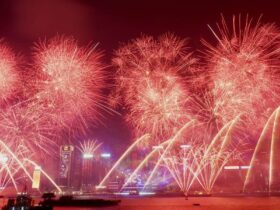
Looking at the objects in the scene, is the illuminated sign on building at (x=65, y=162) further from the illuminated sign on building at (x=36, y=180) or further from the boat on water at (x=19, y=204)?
the boat on water at (x=19, y=204)

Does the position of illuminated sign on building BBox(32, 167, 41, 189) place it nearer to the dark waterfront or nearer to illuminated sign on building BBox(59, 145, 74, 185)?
the dark waterfront

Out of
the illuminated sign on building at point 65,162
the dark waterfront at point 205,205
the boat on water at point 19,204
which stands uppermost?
the illuminated sign on building at point 65,162

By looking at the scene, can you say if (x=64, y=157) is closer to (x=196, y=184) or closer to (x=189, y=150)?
(x=196, y=184)

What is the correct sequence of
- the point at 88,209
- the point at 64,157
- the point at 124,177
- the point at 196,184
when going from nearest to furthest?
the point at 88,209 < the point at 196,184 < the point at 124,177 < the point at 64,157

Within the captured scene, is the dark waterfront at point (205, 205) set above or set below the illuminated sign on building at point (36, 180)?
below

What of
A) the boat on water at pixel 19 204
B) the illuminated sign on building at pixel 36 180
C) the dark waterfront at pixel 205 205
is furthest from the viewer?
the illuminated sign on building at pixel 36 180

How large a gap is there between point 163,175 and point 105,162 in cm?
4524

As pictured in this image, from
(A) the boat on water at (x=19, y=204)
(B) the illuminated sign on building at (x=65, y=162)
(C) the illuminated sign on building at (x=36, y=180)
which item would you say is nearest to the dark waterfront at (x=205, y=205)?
(A) the boat on water at (x=19, y=204)

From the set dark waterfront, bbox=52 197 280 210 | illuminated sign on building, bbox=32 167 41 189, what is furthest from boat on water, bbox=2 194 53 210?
illuminated sign on building, bbox=32 167 41 189

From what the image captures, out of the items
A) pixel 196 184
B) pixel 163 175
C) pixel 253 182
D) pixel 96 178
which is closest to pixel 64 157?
pixel 96 178

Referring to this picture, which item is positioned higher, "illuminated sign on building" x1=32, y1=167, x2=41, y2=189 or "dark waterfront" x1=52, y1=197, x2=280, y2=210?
"illuminated sign on building" x1=32, y1=167, x2=41, y2=189

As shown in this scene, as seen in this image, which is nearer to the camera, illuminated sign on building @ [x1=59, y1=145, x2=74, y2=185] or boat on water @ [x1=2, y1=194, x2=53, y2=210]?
boat on water @ [x1=2, y1=194, x2=53, y2=210]

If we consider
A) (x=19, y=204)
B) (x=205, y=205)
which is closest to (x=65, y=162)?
(x=205, y=205)

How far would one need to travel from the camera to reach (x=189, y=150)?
53469 millimetres
